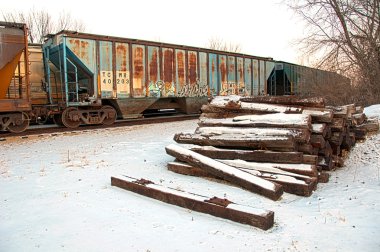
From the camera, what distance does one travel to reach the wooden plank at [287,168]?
554 cm

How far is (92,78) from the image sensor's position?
45.3 ft

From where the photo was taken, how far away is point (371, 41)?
17.0 m

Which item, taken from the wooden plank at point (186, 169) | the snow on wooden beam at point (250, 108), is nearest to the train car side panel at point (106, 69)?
the snow on wooden beam at point (250, 108)

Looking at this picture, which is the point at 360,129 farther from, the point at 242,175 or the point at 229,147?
the point at 242,175

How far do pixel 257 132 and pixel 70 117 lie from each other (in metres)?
8.94

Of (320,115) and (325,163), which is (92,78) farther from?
(325,163)

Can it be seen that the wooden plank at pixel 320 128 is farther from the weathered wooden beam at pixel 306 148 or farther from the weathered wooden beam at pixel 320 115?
the weathered wooden beam at pixel 306 148

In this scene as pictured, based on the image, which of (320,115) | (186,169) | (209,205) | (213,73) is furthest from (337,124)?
(213,73)

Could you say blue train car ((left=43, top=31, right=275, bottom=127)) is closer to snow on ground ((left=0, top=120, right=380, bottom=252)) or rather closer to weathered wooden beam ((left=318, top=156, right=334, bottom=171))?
snow on ground ((left=0, top=120, right=380, bottom=252))

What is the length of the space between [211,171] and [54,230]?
105 inches

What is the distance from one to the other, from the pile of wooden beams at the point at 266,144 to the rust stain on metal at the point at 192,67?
981cm

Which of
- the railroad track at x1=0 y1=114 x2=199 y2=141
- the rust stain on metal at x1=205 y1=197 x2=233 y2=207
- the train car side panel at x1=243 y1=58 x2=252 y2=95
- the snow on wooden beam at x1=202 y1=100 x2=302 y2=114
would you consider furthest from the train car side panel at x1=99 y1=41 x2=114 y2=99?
the rust stain on metal at x1=205 y1=197 x2=233 y2=207

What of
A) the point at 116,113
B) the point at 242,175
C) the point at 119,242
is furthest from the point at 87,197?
the point at 116,113

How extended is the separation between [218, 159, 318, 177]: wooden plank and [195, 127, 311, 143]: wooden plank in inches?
18.1
